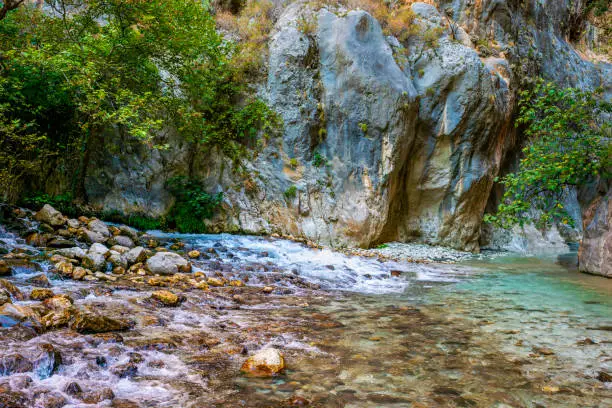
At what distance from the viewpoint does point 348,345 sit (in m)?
4.27

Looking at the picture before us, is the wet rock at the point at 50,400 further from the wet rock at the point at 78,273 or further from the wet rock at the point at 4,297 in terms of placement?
the wet rock at the point at 78,273

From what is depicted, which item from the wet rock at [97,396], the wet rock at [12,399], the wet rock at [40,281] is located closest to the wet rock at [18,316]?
the wet rock at [12,399]

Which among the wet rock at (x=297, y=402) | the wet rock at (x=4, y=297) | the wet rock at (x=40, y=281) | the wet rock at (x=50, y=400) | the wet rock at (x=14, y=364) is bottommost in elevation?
the wet rock at (x=40, y=281)

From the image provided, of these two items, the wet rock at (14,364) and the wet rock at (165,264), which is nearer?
the wet rock at (14,364)

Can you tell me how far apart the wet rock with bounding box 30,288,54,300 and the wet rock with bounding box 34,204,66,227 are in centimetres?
483

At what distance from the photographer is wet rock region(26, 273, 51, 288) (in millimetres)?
5407

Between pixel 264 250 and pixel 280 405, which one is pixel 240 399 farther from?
pixel 264 250

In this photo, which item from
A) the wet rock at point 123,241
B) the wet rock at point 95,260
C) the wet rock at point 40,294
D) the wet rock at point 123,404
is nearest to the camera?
the wet rock at point 123,404

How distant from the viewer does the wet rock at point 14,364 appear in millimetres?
2873

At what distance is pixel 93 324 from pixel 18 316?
2.52 ft

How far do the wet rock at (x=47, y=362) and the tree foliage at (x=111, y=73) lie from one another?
658cm

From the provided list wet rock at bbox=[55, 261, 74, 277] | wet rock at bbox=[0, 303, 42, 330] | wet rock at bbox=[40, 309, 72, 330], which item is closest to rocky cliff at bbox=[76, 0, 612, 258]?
wet rock at bbox=[55, 261, 74, 277]

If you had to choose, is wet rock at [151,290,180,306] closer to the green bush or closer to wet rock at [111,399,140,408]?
wet rock at [111,399,140,408]

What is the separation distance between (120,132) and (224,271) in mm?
7391
